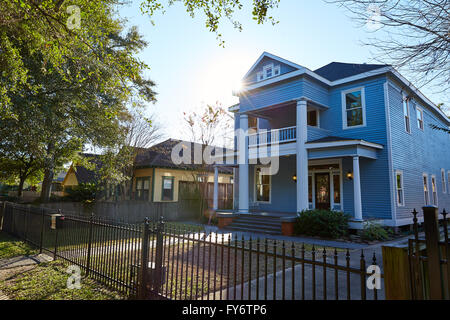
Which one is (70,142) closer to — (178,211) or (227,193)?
(178,211)

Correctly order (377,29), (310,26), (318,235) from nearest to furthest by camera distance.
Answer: (377,29) < (310,26) < (318,235)

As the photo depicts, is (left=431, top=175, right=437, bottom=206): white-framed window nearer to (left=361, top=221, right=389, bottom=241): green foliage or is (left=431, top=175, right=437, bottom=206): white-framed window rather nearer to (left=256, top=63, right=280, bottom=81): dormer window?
(left=361, top=221, right=389, bottom=241): green foliage

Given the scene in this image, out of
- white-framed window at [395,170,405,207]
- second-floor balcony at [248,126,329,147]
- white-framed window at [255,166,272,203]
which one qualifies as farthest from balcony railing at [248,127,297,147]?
white-framed window at [395,170,405,207]

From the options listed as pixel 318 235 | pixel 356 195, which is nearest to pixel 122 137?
pixel 318 235

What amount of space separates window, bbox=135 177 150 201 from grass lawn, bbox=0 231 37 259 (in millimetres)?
10037

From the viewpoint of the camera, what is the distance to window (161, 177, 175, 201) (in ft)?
65.1

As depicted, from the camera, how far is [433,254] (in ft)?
7.76

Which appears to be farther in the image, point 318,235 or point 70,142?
point 70,142

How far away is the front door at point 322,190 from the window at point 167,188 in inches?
406

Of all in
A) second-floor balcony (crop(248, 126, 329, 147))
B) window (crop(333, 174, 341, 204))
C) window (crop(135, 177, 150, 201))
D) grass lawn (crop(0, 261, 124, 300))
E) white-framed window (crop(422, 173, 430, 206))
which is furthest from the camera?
window (crop(135, 177, 150, 201))
